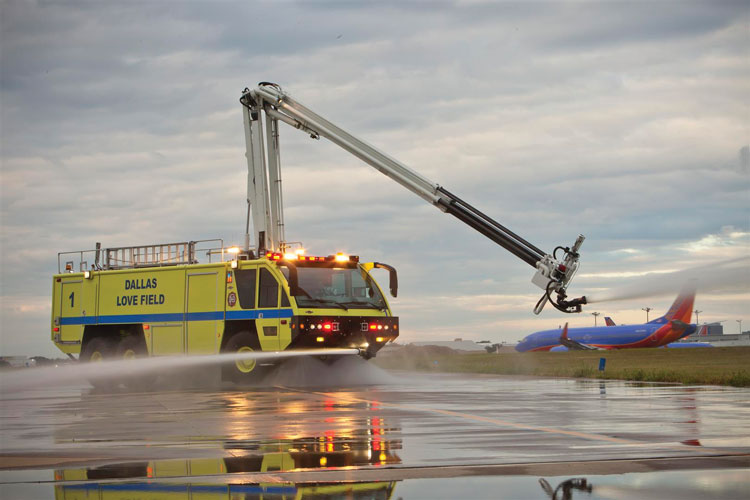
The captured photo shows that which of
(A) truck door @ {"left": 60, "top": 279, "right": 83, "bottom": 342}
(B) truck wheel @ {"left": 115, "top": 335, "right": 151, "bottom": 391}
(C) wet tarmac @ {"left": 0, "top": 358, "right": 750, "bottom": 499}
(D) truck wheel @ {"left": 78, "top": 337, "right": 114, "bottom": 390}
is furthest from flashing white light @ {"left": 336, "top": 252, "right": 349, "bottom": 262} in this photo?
(A) truck door @ {"left": 60, "top": 279, "right": 83, "bottom": 342}

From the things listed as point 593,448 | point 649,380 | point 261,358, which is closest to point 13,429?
point 593,448

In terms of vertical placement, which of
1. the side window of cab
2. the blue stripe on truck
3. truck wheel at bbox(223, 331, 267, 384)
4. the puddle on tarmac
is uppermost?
the side window of cab

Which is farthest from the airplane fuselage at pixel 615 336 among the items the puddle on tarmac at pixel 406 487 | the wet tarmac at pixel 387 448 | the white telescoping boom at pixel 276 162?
the puddle on tarmac at pixel 406 487

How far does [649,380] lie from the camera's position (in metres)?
25.1

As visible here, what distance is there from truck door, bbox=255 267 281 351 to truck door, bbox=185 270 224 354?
139 centimetres

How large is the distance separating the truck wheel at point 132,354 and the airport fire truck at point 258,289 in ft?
0.16

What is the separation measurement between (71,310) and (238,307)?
7.77 m

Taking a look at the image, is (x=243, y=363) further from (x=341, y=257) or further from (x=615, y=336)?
(x=615, y=336)

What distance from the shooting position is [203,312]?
2573 centimetres

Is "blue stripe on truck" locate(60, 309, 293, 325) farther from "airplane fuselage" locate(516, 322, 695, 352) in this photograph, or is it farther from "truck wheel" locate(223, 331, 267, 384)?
"airplane fuselage" locate(516, 322, 695, 352)

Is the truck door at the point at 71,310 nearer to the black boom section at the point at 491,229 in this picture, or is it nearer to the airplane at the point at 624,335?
the black boom section at the point at 491,229

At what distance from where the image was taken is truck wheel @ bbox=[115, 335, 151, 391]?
26.7 m

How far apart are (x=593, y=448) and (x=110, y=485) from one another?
4.69 meters

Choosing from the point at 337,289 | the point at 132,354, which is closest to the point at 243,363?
the point at 337,289
